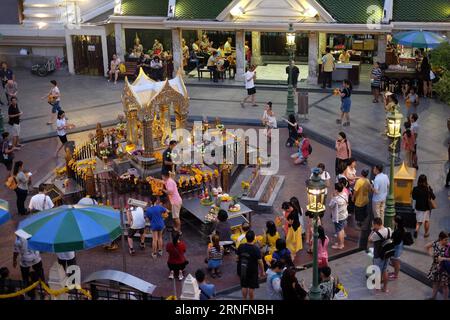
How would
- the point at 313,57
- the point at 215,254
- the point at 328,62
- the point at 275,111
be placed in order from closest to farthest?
the point at 215,254, the point at 275,111, the point at 328,62, the point at 313,57

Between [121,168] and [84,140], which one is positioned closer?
[121,168]

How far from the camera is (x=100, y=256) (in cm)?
1498

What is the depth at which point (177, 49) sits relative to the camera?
30156mm

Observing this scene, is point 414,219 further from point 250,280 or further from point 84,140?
point 84,140

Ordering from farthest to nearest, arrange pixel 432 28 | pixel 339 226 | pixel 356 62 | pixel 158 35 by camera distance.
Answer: pixel 158 35, pixel 356 62, pixel 432 28, pixel 339 226

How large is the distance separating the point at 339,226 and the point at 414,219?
6.00 ft

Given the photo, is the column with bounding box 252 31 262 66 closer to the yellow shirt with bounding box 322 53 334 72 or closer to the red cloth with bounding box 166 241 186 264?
the yellow shirt with bounding box 322 53 334 72

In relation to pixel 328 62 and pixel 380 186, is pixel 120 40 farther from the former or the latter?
pixel 380 186

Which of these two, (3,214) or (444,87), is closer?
(3,214)

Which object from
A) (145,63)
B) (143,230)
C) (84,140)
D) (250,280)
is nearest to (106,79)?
(145,63)

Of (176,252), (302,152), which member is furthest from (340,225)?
(302,152)

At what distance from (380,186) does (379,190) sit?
0.10 meters

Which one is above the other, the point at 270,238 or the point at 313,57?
the point at 313,57

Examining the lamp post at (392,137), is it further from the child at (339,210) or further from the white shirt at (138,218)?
the white shirt at (138,218)
